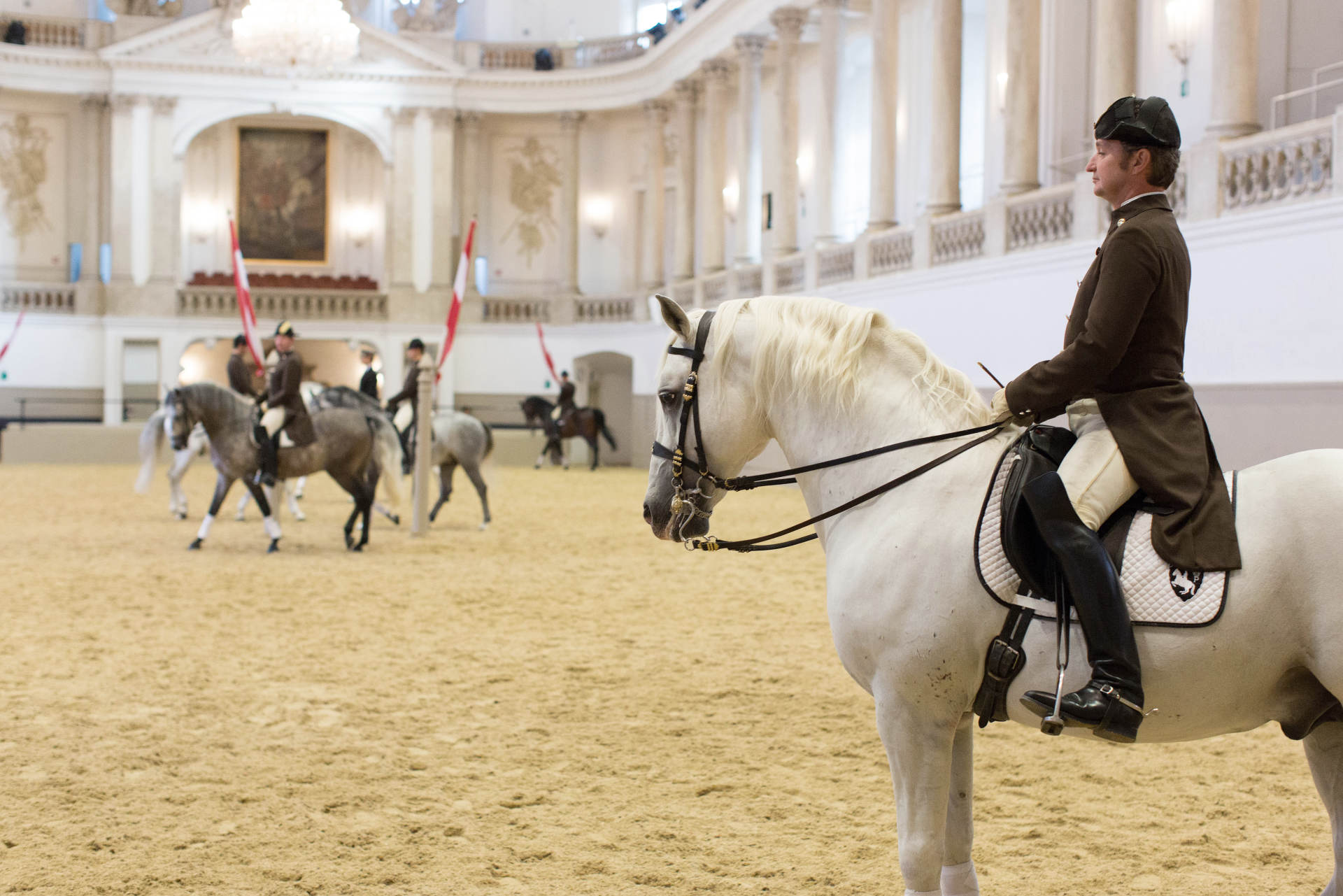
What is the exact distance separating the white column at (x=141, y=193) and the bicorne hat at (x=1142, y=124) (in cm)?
3072

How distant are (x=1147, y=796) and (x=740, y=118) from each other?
22.8 meters

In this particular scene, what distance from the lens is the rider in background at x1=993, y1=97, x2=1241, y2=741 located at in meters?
2.70

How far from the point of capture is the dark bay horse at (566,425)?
27031 mm

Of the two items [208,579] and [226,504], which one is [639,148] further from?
[208,579]

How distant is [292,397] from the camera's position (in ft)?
36.0

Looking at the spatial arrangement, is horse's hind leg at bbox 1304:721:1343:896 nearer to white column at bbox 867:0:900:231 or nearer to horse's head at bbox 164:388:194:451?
horse's head at bbox 164:388:194:451

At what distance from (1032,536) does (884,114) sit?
18361 millimetres

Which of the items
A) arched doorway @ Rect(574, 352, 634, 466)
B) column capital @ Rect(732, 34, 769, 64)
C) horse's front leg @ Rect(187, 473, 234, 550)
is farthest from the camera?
arched doorway @ Rect(574, 352, 634, 466)

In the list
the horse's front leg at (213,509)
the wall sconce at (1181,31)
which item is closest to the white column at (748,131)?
the wall sconce at (1181,31)

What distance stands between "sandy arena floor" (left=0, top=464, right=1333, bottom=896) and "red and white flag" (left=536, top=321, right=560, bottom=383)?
21.4 m

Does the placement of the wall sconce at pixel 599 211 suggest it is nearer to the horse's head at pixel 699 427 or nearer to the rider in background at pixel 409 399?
the rider in background at pixel 409 399

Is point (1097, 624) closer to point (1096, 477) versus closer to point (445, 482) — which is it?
point (1096, 477)

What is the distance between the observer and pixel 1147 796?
4598 millimetres

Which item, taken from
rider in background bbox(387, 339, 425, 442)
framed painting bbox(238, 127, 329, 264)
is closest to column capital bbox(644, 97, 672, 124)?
framed painting bbox(238, 127, 329, 264)
